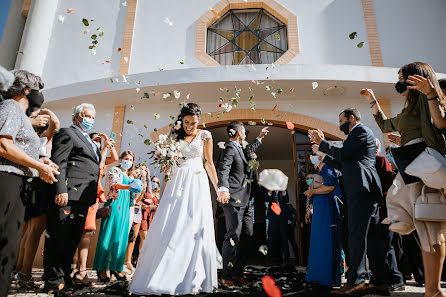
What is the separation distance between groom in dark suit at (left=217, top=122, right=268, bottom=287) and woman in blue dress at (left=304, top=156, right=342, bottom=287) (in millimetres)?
757

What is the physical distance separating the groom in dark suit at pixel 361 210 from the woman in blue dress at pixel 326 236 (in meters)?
0.36

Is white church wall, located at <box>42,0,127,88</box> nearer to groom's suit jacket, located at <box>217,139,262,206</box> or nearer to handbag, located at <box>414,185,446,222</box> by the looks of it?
groom's suit jacket, located at <box>217,139,262,206</box>

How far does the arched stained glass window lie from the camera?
8.51m

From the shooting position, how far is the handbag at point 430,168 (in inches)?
80.2

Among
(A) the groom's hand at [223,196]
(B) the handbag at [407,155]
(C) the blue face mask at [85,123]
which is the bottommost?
(A) the groom's hand at [223,196]

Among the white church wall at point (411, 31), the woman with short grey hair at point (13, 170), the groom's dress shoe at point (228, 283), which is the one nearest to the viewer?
the woman with short grey hair at point (13, 170)

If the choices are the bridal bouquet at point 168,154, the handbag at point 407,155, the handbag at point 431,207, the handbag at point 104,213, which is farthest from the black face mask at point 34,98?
the handbag at point 431,207

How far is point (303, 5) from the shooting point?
842cm

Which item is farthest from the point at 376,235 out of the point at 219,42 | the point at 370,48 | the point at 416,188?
the point at 219,42

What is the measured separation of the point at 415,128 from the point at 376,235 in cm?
125

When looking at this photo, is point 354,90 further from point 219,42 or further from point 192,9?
point 192,9

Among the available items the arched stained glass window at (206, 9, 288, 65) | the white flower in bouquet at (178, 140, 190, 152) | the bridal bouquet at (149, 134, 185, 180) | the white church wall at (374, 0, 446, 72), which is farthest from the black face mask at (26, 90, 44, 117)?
the white church wall at (374, 0, 446, 72)

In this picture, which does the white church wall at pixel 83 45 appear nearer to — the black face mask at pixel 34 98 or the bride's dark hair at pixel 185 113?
the bride's dark hair at pixel 185 113

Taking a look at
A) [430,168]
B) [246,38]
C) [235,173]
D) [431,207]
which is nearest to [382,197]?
[431,207]
